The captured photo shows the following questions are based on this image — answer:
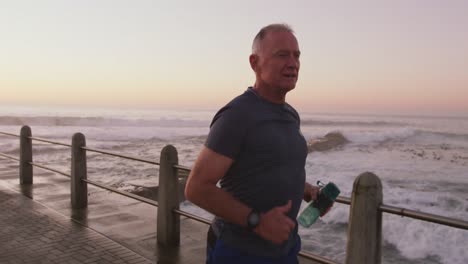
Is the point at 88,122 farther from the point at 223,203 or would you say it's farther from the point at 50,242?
the point at 223,203

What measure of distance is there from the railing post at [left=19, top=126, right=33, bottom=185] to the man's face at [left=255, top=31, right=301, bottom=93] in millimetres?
7370

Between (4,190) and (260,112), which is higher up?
(260,112)

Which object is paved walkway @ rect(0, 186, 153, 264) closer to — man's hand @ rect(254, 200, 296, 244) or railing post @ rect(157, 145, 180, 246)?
railing post @ rect(157, 145, 180, 246)

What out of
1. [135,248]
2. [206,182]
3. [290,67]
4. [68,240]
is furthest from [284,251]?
[68,240]

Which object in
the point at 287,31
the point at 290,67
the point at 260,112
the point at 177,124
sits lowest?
the point at 177,124

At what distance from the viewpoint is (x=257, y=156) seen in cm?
182

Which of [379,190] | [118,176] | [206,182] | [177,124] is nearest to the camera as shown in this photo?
[206,182]

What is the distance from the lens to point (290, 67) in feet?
6.08

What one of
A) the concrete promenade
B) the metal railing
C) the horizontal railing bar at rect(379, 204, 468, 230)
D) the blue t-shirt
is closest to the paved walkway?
the concrete promenade

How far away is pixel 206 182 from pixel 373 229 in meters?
1.91

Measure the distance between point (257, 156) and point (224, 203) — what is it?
0.25 metres

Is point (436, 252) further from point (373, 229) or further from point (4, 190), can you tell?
point (4, 190)

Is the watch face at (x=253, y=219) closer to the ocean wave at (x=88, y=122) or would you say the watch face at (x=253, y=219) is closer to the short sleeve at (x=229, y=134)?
the short sleeve at (x=229, y=134)

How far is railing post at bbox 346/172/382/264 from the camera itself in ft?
10.3
